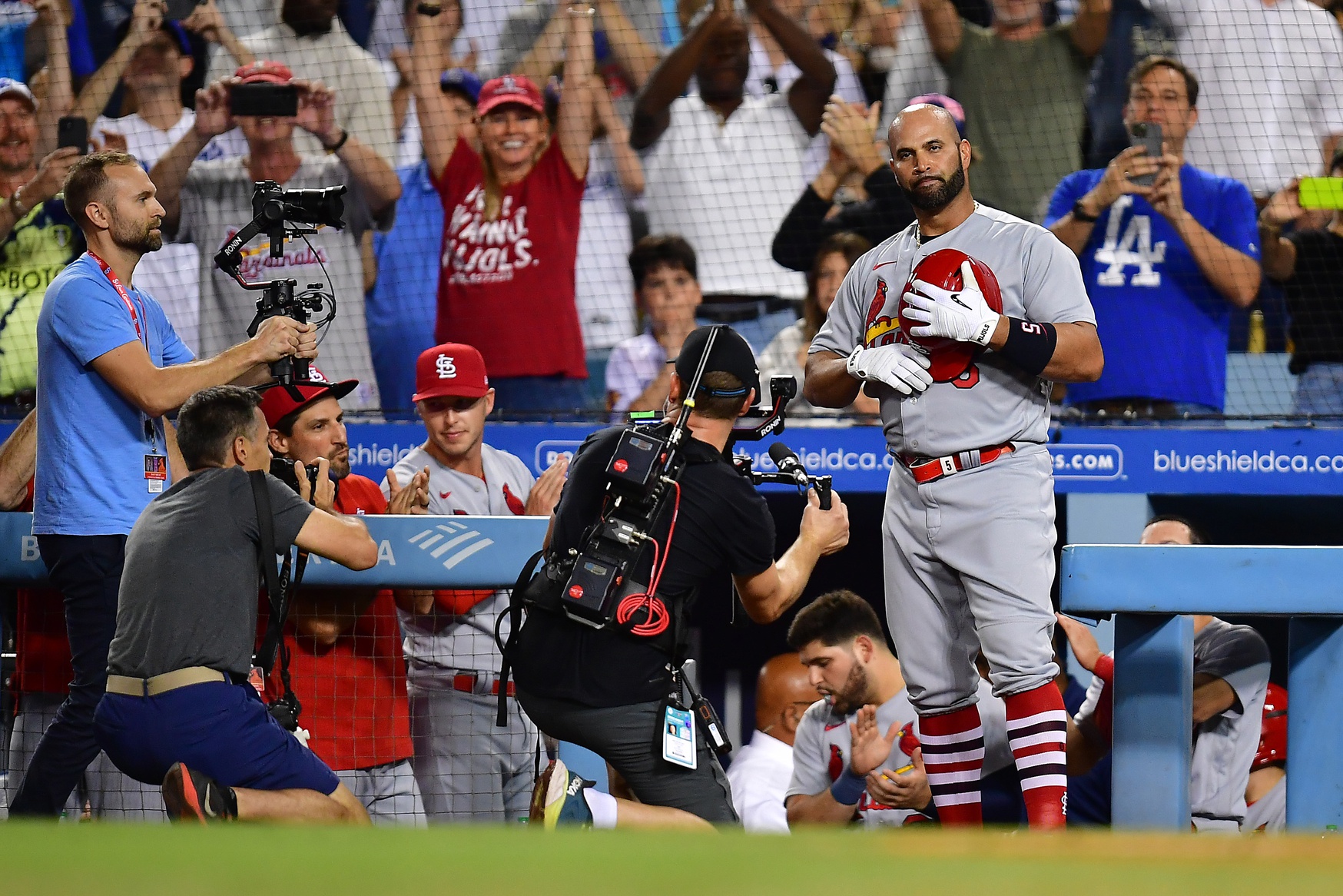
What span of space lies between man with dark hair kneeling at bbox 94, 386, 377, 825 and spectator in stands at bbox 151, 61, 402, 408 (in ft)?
10.9

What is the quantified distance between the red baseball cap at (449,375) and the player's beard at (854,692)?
1.53 meters

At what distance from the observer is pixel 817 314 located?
5.81 meters

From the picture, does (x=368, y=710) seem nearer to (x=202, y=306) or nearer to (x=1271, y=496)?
(x=202, y=306)

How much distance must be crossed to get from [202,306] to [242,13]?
60.9 inches

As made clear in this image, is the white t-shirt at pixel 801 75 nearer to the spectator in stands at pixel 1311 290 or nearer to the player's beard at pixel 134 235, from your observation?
the spectator in stands at pixel 1311 290

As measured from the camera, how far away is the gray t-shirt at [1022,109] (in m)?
5.96

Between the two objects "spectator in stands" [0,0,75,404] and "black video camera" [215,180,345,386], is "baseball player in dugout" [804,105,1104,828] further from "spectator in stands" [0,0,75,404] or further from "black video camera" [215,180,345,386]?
"spectator in stands" [0,0,75,404]

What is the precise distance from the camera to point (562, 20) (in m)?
6.37

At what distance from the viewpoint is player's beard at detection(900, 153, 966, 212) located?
2.98 meters

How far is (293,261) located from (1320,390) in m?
4.60

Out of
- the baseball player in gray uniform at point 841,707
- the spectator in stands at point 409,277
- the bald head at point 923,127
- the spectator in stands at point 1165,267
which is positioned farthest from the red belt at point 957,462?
the spectator in stands at point 409,277

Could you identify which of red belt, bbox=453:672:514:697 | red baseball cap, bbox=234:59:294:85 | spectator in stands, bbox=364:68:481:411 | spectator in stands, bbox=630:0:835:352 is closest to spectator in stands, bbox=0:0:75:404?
red baseball cap, bbox=234:59:294:85

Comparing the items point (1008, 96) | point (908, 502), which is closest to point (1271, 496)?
point (1008, 96)

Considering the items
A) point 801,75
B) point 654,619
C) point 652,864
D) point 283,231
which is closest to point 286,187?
point 801,75
